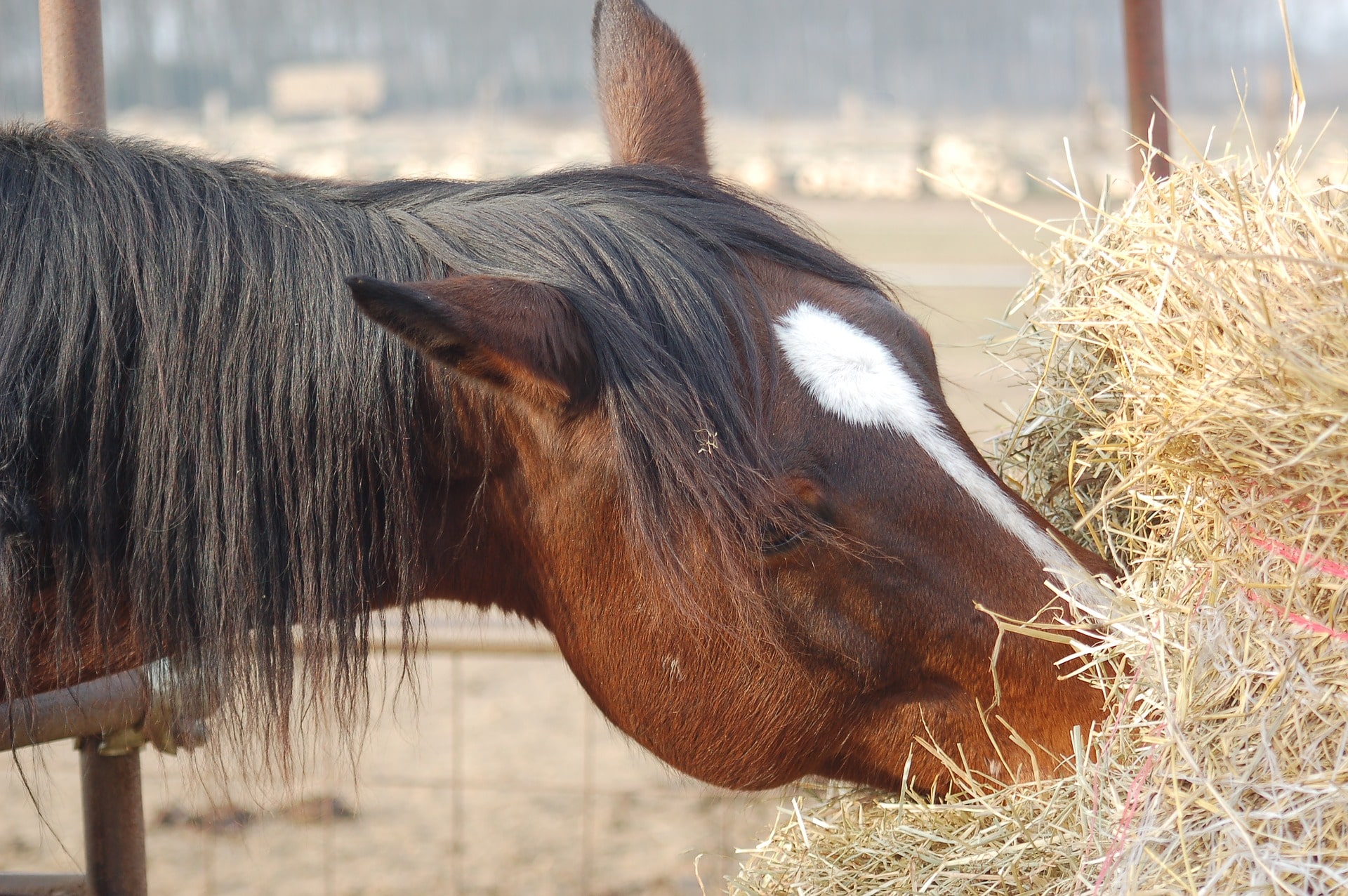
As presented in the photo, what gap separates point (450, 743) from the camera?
451cm

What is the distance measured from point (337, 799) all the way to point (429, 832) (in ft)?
1.28

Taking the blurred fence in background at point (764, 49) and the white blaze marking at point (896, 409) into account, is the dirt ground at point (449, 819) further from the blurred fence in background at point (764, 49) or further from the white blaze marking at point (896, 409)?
the blurred fence in background at point (764, 49)

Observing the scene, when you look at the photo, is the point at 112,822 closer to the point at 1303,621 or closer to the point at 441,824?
the point at 441,824

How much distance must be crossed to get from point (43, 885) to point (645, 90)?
1905 millimetres

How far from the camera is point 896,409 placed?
4.53ft

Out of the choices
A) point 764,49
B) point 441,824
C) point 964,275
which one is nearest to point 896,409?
point 441,824

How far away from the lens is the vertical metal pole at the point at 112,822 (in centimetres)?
212

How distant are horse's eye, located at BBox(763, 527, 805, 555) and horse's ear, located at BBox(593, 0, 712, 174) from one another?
732mm

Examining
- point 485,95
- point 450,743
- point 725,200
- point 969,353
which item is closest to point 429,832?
point 450,743

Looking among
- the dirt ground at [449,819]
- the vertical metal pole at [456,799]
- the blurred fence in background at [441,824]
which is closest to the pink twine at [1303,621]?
the dirt ground at [449,819]

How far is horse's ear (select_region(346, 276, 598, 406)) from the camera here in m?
1.10

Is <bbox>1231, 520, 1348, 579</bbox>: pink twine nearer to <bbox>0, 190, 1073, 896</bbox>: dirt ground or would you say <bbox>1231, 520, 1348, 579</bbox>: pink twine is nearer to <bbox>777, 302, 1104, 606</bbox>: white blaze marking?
<bbox>777, 302, 1104, 606</bbox>: white blaze marking

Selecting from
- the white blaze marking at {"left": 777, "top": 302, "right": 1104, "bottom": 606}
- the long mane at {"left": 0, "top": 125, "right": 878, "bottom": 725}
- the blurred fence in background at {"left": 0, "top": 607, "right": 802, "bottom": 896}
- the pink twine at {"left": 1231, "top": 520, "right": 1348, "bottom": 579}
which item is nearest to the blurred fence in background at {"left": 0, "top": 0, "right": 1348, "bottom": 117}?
the blurred fence in background at {"left": 0, "top": 607, "right": 802, "bottom": 896}

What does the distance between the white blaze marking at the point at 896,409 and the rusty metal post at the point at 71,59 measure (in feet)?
4.68
